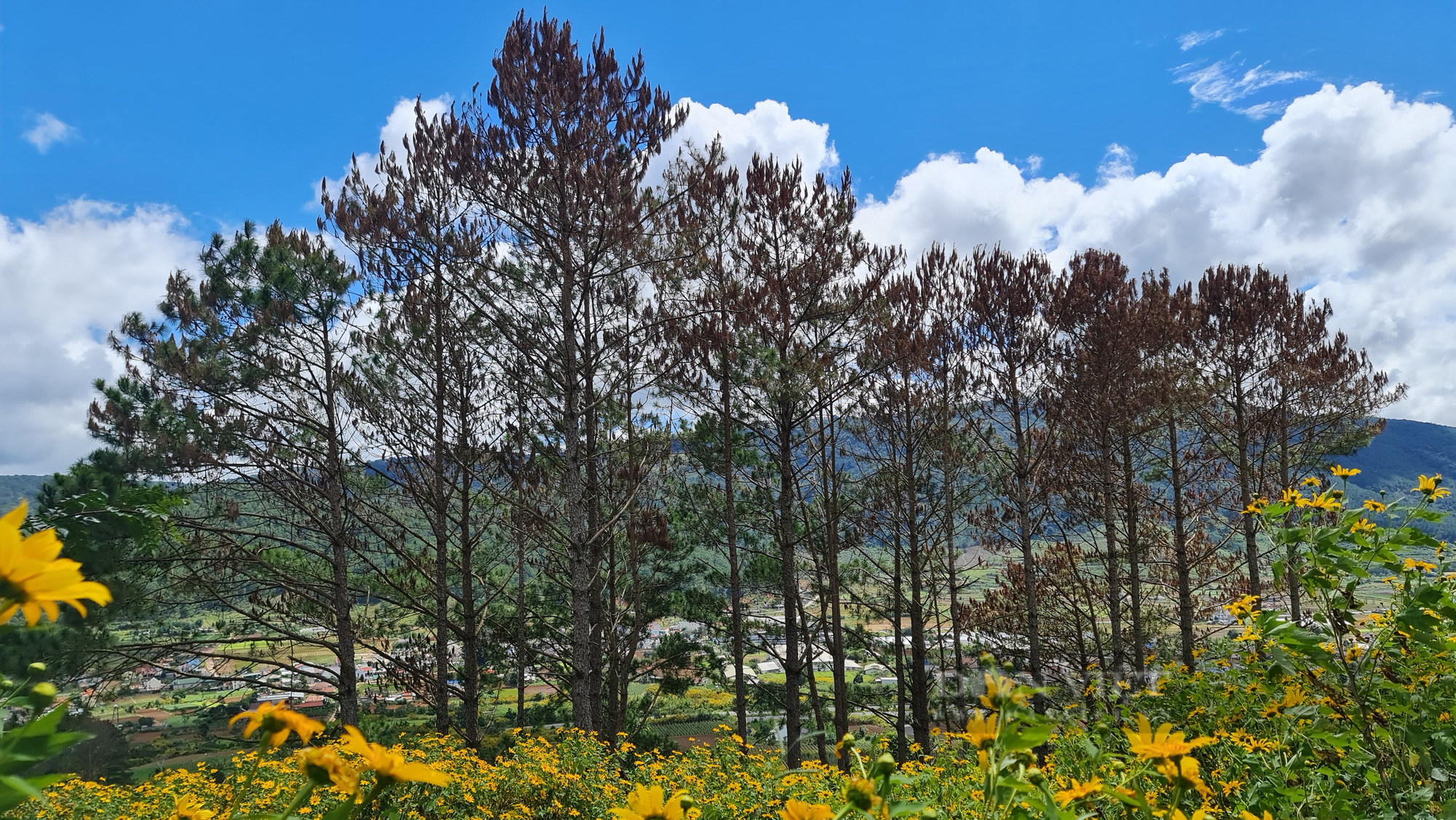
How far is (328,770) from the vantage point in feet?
2.50

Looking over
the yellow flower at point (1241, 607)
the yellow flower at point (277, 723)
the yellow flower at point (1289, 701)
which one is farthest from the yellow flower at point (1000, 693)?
the yellow flower at point (1241, 607)

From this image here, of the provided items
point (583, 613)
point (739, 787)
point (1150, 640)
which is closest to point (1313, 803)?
point (739, 787)

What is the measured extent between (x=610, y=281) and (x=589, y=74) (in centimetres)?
227

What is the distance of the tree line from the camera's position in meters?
7.11

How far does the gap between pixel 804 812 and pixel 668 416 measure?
371 inches

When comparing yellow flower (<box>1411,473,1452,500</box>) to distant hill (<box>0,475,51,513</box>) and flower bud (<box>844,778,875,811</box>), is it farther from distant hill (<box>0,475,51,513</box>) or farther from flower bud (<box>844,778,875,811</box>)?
distant hill (<box>0,475,51,513</box>)

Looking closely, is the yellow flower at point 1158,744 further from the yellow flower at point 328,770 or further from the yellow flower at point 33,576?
the yellow flower at point 33,576

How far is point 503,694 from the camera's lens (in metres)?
43.5

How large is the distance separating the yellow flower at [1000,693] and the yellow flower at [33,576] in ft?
3.60

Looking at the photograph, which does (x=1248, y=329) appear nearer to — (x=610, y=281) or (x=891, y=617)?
(x=891, y=617)

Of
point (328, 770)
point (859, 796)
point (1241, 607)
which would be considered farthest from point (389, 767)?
point (1241, 607)

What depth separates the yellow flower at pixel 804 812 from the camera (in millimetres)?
1023

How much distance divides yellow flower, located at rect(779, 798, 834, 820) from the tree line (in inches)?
213

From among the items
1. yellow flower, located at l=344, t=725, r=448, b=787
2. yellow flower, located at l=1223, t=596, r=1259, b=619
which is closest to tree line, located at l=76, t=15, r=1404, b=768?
yellow flower, located at l=1223, t=596, r=1259, b=619
